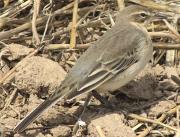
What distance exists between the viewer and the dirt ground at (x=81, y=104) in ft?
21.2

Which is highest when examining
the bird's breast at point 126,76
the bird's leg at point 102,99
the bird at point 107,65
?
the bird at point 107,65

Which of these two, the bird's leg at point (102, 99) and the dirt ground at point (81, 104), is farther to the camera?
the bird's leg at point (102, 99)

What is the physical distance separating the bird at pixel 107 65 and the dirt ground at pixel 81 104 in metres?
0.23

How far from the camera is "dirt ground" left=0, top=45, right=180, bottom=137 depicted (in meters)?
6.45

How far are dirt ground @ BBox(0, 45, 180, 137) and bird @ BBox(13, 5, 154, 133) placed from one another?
227 millimetres

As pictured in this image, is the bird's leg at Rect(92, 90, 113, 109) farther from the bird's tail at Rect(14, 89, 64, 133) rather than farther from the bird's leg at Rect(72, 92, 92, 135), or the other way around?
the bird's tail at Rect(14, 89, 64, 133)

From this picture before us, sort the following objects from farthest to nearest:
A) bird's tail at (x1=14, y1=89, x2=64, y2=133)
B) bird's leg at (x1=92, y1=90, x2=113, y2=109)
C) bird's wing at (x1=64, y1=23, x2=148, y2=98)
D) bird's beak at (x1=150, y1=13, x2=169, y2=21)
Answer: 1. bird's beak at (x1=150, y1=13, x2=169, y2=21)
2. bird's leg at (x1=92, y1=90, x2=113, y2=109)
3. bird's wing at (x1=64, y1=23, x2=148, y2=98)
4. bird's tail at (x1=14, y1=89, x2=64, y2=133)

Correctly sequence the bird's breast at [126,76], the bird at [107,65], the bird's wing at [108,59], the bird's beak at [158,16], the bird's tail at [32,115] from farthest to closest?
the bird's beak at [158,16], the bird's breast at [126,76], the bird's wing at [108,59], the bird at [107,65], the bird's tail at [32,115]

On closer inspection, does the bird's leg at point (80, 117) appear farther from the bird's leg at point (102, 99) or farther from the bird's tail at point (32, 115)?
the bird's tail at point (32, 115)

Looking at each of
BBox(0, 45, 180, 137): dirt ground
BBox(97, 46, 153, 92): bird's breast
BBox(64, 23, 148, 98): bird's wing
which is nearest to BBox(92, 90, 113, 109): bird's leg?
BBox(0, 45, 180, 137): dirt ground

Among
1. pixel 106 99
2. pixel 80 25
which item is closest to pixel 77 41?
pixel 80 25

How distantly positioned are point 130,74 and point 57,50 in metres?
1.02

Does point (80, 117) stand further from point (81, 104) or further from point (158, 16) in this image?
point (158, 16)

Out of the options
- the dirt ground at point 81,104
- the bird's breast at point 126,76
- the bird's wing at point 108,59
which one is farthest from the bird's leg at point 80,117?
the bird's wing at point 108,59
